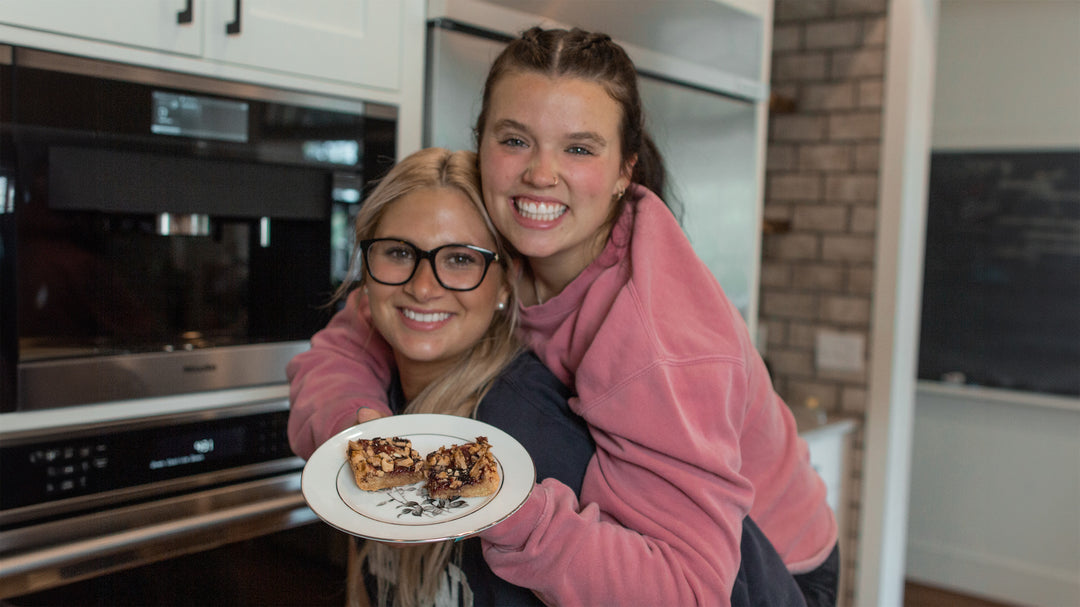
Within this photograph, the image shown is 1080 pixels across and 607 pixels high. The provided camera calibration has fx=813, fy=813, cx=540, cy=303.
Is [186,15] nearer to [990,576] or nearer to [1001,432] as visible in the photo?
[1001,432]

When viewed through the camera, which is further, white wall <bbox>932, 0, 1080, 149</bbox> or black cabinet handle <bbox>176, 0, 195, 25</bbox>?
white wall <bbox>932, 0, 1080, 149</bbox>

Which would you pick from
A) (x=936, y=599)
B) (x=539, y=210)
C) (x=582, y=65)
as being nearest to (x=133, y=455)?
(x=539, y=210)

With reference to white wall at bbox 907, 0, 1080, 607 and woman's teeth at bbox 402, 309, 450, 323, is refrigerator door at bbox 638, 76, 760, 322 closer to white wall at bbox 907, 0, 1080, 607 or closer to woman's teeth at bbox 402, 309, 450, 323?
woman's teeth at bbox 402, 309, 450, 323

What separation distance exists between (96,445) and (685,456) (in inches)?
34.9

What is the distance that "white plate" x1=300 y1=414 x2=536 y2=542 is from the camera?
0.80m

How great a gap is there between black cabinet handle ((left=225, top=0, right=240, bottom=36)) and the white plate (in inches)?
→ 26.6

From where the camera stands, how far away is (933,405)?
3.62m

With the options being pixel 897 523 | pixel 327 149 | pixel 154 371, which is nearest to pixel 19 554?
pixel 154 371

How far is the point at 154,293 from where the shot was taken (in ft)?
4.19

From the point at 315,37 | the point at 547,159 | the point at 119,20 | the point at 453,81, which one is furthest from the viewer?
the point at 453,81

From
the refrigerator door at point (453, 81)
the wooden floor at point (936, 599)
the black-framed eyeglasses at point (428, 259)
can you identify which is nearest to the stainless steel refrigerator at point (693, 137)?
the refrigerator door at point (453, 81)

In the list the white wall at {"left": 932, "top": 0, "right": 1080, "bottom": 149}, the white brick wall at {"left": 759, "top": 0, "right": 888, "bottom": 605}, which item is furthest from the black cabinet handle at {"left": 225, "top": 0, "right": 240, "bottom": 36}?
the white wall at {"left": 932, "top": 0, "right": 1080, "bottom": 149}

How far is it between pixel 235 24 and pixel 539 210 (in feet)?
1.92

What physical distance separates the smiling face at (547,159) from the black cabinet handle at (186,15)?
48 centimetres
